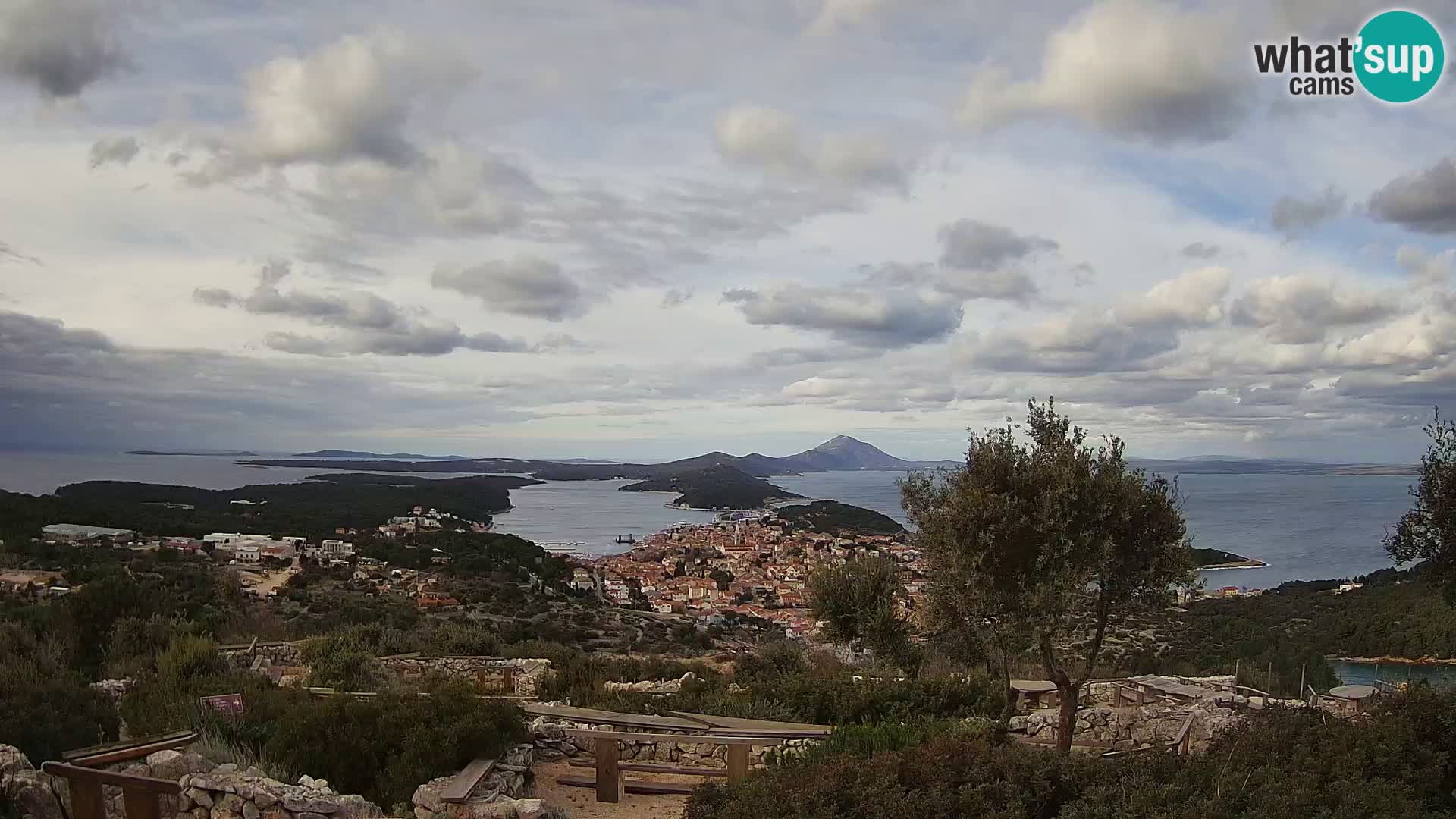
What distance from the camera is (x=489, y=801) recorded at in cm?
639

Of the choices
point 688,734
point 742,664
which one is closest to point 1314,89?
point 688,734

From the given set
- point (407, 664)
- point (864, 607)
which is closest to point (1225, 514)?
point (864, 607)

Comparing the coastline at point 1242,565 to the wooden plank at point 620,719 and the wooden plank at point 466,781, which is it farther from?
the wooden plank at point 466,781

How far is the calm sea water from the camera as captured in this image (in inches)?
1865

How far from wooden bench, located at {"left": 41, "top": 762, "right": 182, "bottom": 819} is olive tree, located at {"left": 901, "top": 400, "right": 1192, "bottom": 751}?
5894mm

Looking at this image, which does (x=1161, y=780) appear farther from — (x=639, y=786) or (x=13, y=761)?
(x=13, y=761)

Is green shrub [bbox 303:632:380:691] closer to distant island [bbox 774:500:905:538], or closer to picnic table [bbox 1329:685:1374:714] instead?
picnic table [bbox 1329:685:1374:714]

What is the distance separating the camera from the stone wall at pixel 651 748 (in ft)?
27.7

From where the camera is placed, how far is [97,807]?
5.54 m

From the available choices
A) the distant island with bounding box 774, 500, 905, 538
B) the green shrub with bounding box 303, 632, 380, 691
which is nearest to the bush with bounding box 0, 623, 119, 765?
the green shrub with bounding box 303, 632, 380, 691

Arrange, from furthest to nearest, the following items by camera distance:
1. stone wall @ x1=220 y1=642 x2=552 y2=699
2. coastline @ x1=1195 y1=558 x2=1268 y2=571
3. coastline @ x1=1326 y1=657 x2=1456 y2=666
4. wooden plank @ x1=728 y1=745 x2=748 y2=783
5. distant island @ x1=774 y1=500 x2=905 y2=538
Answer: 1. distant island @ x1=774 y1=500 x2=905 y2=538
2. coastline @ x1=1195 y1=558 x2=1268 y2=571
3. coastline @ x1=1326 y1=657 x2=1456 y2=666
4. stone wall @ x1=220 y1=642 x2=552 y2=699
5. wooden plank @ x1=728 y1=745 x2=748 y2=783

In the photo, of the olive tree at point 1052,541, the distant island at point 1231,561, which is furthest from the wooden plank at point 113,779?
the distant island at point 1231,561

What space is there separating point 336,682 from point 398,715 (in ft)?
14.6

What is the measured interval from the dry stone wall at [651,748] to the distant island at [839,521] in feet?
132
